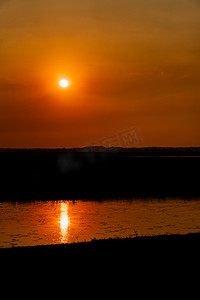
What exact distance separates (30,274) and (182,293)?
396 cm

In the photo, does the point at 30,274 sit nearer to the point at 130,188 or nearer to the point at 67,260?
the point at 67,260

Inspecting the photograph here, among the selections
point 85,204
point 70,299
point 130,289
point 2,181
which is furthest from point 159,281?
point 2,181

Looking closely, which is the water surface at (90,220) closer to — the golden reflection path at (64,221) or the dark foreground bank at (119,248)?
the golden reflection path at (64,221)

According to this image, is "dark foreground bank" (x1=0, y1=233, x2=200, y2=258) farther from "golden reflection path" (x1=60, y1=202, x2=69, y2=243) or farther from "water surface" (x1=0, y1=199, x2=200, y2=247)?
"golden reflection path" (x1=60, y1=202, x2=69, y2=243)

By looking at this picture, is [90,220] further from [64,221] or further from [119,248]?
[119,248]

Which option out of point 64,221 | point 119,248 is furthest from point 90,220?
point 119,248

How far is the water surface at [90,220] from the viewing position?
71.5 ft

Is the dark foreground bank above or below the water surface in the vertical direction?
below

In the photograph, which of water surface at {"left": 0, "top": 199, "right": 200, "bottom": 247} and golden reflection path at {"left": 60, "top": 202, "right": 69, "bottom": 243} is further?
water surface at {"left": 0, "top": 199, "right": 200, "bottom": 247}

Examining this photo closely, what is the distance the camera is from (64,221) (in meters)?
26.8

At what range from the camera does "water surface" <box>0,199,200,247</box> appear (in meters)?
21.8

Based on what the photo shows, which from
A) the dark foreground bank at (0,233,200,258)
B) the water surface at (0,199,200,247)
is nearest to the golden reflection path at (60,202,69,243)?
the water surface at (0,199,200,247)

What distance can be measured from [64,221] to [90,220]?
1555mm

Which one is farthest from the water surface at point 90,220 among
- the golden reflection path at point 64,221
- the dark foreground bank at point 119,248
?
the dark foreground bank at point 119,248
